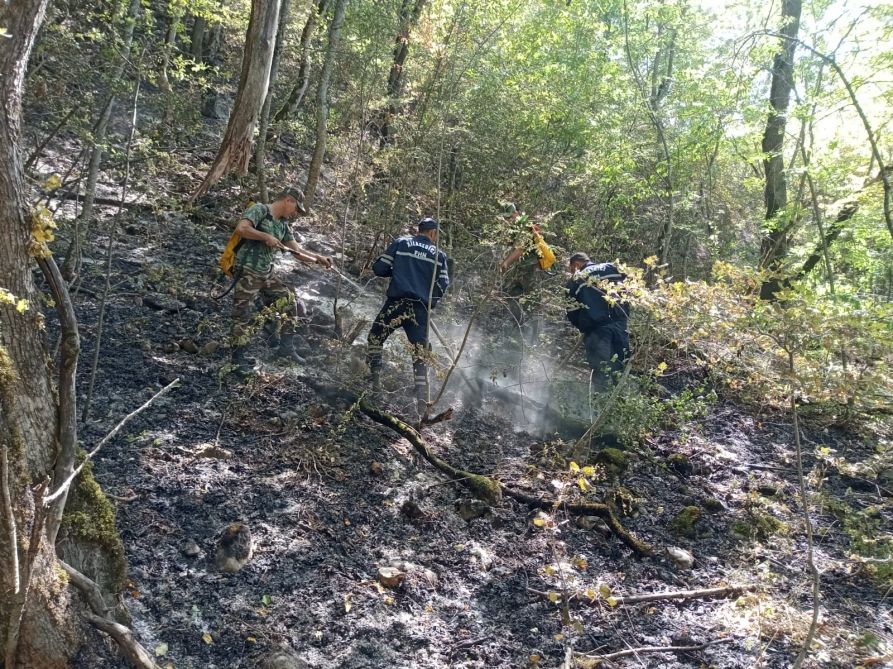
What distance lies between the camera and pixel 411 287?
630cm

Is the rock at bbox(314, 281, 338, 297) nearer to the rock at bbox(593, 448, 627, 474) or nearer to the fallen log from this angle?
the fallen log

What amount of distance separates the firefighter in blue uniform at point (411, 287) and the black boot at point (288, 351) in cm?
74

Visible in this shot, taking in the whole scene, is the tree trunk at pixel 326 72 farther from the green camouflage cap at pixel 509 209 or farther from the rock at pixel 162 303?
the rock at pixel 162 303

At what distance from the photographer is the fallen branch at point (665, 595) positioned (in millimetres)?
4281

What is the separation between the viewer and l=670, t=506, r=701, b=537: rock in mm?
5367

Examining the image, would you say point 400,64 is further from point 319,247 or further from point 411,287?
point 411,287

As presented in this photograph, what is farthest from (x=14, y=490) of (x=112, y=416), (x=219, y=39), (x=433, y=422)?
Answer: (x=219, y=39)

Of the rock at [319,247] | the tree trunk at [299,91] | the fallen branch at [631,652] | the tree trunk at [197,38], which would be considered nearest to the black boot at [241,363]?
the rock at [319,247]

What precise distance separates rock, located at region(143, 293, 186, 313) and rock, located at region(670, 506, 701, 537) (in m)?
5.54

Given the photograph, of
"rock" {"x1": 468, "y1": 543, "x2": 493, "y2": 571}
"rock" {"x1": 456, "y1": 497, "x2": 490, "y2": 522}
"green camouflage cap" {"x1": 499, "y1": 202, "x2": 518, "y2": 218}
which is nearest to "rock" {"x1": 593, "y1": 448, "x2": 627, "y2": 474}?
"rock" {"x1": 456, "y1": 497, "x2": 490, "y2": 522}

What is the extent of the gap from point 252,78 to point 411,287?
3244 millimetres

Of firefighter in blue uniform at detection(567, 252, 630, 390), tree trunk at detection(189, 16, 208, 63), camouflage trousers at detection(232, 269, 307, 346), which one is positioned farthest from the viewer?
tree trunk at detection(189, 16, 208, 63)

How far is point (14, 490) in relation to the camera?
2.35 metres

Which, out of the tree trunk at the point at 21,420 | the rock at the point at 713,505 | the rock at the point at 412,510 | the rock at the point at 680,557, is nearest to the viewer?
the tree trunk at the point at 21,420
